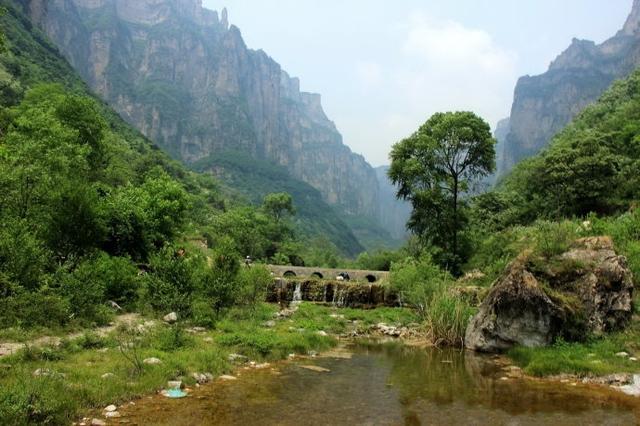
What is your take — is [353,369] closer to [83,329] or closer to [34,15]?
[83,329]

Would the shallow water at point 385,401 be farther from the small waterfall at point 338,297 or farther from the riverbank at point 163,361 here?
the small waterfall at point 338,297

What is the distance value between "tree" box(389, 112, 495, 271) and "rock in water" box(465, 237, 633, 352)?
18326mm

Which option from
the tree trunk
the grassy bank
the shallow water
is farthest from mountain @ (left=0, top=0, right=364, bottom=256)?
the tree trunk

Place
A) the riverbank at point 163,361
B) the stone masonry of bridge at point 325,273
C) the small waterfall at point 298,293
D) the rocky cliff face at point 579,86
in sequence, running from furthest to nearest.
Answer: the rocky cliff face at point 579,86 < the stone masonry of bridge at point 325,273 < the small waterfall at point 298,293 < the riverbank at point 163,361

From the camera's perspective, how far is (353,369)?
1418cm

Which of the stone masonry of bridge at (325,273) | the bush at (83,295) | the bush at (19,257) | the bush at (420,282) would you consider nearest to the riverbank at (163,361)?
the bush at (83,295)

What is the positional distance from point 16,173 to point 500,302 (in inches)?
718

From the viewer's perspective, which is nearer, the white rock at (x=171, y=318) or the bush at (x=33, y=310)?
the bush at (x=33, y=310)

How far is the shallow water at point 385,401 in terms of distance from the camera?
9.04 meters

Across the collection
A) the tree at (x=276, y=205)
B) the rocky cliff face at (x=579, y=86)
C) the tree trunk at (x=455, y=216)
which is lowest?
the tree trunk at (x=455, y=216)

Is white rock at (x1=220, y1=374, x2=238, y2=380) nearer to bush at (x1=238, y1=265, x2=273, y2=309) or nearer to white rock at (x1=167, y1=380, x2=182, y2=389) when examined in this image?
white rock at (x1=167, y1=380, x2=182, y2=389)

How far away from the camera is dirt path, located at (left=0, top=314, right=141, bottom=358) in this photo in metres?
11.0

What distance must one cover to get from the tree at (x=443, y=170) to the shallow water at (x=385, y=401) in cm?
2302

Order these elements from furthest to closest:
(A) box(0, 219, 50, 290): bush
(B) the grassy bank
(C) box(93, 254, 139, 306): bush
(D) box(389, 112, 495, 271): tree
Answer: (D) box(389, 112, 495, 271): tree → (C) box(93, 254, 139, 306): bush → (A) box(0, 219, 50, 290): bush → (B) the grassy bank
